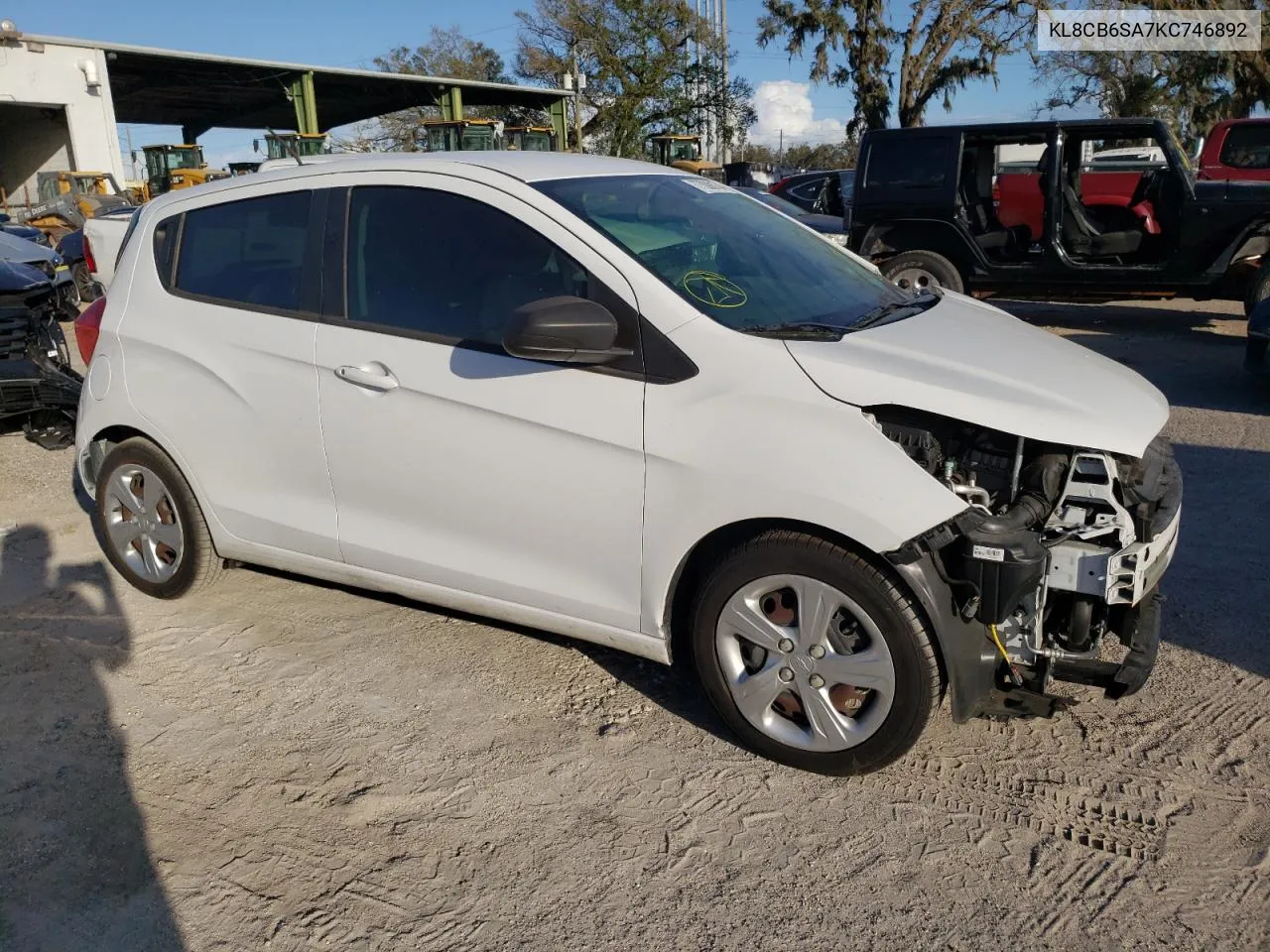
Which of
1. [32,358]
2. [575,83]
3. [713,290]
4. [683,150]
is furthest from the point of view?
[575,83]

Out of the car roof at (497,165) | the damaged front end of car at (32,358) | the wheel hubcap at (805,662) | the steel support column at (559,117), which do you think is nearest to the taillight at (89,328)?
the car roof at (497,165)

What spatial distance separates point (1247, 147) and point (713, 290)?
500 inches

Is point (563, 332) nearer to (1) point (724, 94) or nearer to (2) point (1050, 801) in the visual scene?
(2) point (1050, 801)

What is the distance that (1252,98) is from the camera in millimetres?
30062

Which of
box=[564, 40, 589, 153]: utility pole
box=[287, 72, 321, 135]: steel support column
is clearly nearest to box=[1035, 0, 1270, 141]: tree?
box=[564, 40, 589, 153]: utility pole

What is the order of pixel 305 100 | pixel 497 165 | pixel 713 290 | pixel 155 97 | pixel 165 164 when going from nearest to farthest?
1. pixel 713 290
2. pixel 497 165
3. pixel 165 164
4. pixel 305 100
5. pixel 155 97

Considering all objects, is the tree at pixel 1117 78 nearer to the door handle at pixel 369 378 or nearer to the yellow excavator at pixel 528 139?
the yellow excavator at pixel 528 139

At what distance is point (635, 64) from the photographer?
43.7 meters

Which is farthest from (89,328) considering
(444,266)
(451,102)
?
(451,102)

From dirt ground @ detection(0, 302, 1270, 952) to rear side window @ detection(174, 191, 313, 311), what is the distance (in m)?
1.35

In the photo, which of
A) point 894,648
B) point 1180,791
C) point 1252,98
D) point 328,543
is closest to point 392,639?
point 328,543

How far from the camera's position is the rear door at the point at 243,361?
12.4 feet

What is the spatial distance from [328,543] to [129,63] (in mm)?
38139

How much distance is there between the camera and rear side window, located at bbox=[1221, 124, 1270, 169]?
42.1ft
